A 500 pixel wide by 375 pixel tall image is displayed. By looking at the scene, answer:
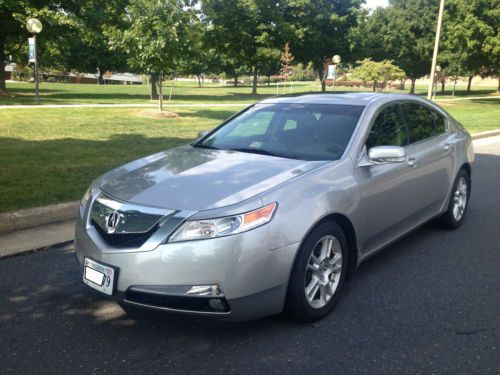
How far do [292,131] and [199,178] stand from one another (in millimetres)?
1183

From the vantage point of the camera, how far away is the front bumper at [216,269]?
287 centimetres

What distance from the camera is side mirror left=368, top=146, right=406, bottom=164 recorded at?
3.84 meters

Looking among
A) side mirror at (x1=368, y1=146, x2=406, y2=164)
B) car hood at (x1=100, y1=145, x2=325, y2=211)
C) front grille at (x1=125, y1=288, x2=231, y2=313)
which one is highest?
side mirror at (x1=368, y1=146, x2=406, y2=164)

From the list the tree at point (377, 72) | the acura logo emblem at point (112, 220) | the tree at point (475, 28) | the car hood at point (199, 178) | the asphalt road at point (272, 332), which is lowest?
the asphalt road at point (272, 332)

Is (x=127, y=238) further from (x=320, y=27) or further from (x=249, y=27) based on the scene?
(x=320, y=27)

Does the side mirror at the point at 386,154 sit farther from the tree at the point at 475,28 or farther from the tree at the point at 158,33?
the tree at the point at 475,28

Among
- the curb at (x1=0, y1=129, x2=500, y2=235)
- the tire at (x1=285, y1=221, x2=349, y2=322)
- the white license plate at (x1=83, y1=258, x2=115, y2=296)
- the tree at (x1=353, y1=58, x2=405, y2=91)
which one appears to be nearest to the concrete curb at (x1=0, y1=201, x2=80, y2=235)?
the curb at (x1=0, y1=129, x2=500, y2=235)

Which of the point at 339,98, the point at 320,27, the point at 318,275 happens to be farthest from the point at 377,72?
the point at 318,275

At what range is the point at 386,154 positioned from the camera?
12.6ft

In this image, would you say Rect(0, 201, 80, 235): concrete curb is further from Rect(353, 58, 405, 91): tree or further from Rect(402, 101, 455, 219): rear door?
Rect(353, 58, 405, 91): tree

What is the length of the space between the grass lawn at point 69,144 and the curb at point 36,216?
0.29 meters

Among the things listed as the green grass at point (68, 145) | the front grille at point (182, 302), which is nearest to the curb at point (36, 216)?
the green grass at point (68, 145)

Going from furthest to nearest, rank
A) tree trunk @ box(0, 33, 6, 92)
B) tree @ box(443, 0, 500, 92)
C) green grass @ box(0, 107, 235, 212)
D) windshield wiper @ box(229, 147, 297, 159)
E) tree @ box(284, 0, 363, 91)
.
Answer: tree @ box(284, 0, 363, 91)
tree @ box(443, 0, 500, 92)
tree trunk @ box(0, 33, 6, 92)
green grass @ box(0, 107, 235, 212)
windshield wiper @ box(229, 147, 297, 159)

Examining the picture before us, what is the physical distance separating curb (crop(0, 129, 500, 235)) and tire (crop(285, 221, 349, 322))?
133 inches
